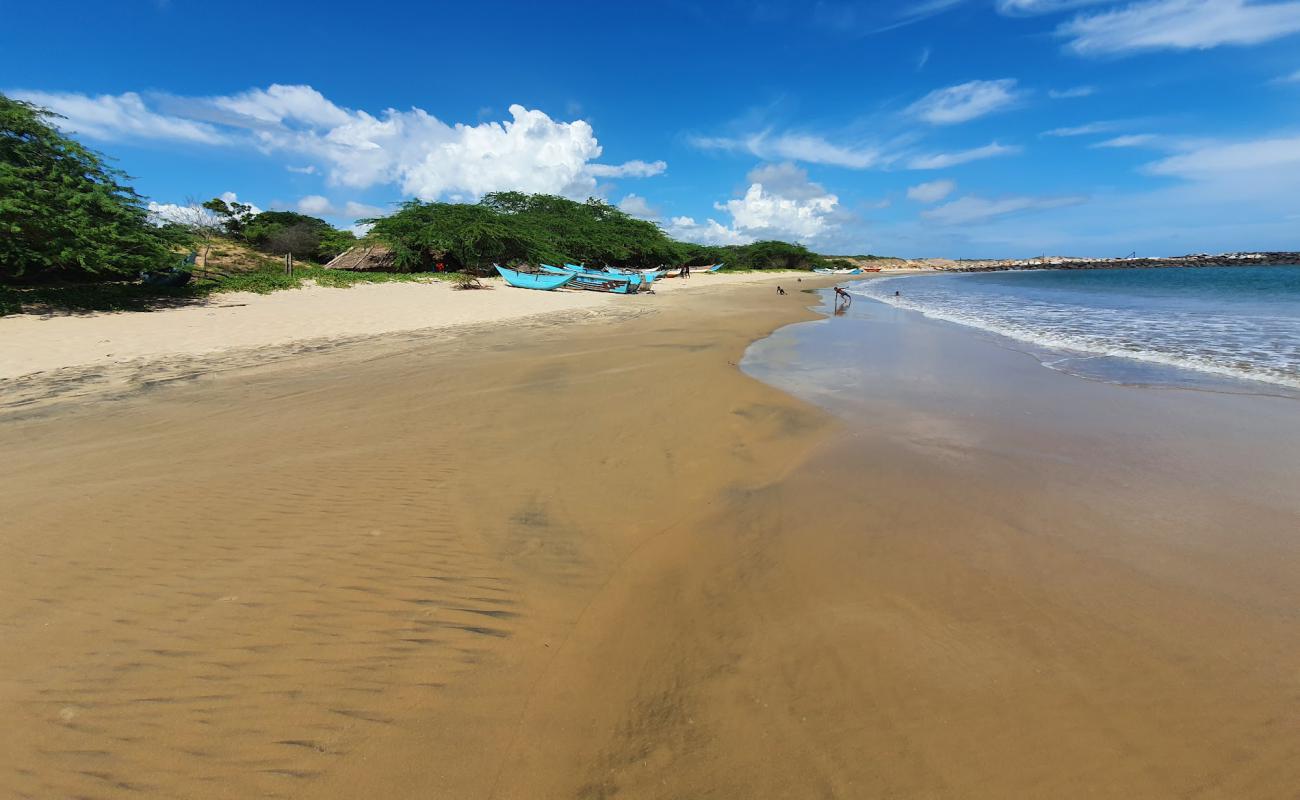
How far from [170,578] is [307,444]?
94.4 inches

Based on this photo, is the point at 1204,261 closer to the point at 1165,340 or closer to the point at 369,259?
the point at 1165,340

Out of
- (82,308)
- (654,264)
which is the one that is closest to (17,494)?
(82,308)

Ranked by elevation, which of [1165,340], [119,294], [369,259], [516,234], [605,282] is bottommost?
[1165,340]

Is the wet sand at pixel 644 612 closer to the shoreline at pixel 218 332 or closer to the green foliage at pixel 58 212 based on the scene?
the shoreline at pixel 218 332

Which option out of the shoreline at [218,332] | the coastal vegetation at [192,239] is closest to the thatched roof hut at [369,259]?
the coastal vegetation at [192,239]

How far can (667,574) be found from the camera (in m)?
3.26

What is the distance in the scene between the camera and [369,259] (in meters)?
32.5

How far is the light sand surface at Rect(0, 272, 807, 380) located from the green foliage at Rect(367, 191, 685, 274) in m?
12.1

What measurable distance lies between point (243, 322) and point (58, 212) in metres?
6.51

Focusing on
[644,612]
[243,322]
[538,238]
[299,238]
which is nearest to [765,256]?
[538,238]

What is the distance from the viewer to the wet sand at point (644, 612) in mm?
1983

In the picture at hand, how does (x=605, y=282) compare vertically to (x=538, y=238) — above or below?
below

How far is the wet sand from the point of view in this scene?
1.98 meters

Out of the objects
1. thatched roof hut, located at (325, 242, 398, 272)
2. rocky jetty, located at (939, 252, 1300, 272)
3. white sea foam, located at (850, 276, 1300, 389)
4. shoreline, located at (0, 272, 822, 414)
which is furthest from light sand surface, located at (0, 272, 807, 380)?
rocky jetty, located at (939, 252, 1300, 272)
